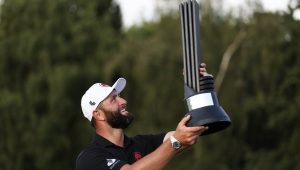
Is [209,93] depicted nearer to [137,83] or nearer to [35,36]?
[137,83]

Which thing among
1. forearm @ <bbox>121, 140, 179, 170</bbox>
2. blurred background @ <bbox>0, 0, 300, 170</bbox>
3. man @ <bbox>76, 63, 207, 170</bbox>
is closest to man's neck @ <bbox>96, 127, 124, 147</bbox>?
man @ <bbox>76, 63, 207, 170</bbox>

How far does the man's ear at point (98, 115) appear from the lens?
17.5ft

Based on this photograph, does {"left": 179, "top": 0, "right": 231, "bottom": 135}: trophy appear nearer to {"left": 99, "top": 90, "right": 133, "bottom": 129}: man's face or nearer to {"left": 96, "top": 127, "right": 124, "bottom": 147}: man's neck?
{"left": 99, "top": 90, "right": 133, "bottom": 129}: man's face

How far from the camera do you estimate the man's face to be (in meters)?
5.22

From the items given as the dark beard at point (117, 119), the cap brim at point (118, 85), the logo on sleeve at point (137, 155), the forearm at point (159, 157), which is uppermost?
the cap brim at point (118, 85)

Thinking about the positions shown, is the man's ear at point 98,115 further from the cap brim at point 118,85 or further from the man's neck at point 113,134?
the cap brim at point 118,85

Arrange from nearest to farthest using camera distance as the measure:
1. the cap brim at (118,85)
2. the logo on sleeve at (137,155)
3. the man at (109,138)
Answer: the man at (109,138), the logo on sleeve at (137,155), the cap brim at (118,85)

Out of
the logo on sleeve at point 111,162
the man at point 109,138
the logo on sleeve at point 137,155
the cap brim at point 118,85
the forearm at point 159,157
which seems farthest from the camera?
the cap brim at point 118,85

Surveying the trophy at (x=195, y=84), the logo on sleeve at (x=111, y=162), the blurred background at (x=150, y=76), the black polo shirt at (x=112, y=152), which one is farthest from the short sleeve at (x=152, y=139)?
the blurred background at (x=150, y=76)

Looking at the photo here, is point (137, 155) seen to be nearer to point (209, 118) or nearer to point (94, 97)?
point (94, 97)

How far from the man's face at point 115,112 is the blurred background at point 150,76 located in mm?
19312

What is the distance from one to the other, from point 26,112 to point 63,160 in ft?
7.90

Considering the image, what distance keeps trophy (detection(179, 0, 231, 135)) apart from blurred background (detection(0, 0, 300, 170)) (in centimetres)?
2015

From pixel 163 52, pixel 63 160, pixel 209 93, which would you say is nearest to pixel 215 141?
pixel 163 52
